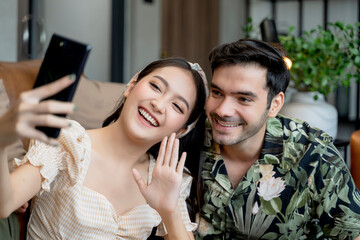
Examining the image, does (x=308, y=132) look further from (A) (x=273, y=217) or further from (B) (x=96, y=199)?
(B) (x=96, y=199)

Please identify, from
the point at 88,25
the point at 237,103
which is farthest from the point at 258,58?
the point at 88,25

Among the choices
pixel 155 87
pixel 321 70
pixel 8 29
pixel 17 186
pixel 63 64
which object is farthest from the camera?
pixel 8 29

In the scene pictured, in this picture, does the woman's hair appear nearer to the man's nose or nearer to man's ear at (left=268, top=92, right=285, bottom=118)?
the man's nose

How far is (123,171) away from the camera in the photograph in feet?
4.86

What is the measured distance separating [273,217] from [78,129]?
0.72 meters

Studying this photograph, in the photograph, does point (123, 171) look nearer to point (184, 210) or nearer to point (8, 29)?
point (184, 210)

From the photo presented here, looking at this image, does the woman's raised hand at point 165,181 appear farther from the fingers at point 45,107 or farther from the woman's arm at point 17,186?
the fingers at point 45,107

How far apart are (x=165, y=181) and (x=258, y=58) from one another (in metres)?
0.56

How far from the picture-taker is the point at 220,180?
64.2 inches

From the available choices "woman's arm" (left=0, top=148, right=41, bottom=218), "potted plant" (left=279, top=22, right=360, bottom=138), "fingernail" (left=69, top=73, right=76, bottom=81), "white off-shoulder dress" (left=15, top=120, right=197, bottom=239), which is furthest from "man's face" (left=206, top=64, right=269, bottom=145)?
"potted plant" (left=279, top=22, right=360, bottom=138)

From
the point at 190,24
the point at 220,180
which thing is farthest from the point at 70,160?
the point at 190,24

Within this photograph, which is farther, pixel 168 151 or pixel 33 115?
pixel 168 151

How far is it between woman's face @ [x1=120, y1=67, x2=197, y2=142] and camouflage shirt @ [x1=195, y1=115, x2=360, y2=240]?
0.31 meters

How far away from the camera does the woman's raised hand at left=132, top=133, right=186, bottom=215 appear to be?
1.29 m
